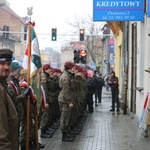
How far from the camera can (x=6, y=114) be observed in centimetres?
345

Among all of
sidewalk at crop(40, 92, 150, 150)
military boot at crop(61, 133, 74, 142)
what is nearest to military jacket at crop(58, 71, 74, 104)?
military boot at crop(61, 133, 74, 142)

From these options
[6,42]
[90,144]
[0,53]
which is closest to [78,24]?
[6,42]

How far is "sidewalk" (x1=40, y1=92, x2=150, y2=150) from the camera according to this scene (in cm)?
894

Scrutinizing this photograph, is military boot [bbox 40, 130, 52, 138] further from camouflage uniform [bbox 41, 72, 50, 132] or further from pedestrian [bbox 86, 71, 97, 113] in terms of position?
pedestrian [bbox 86, 71, 97, 113]

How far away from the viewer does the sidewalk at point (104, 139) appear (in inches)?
352

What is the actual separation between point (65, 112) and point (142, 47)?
3.67m

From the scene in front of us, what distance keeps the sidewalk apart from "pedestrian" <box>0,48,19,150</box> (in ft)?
16.9

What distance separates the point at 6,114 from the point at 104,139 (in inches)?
269

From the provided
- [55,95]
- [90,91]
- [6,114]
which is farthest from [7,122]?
[90,91]

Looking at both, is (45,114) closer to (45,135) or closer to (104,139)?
(45,135)

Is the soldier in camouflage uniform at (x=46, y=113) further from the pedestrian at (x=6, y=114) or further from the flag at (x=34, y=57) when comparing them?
the pedestrian at (x=6, y=114)

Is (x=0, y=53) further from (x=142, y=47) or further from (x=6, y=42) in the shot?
(x=6, y=42)

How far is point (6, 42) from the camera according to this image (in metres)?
69.9

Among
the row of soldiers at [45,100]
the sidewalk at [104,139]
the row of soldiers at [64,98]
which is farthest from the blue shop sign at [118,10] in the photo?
the sidewalk at [104,139]
